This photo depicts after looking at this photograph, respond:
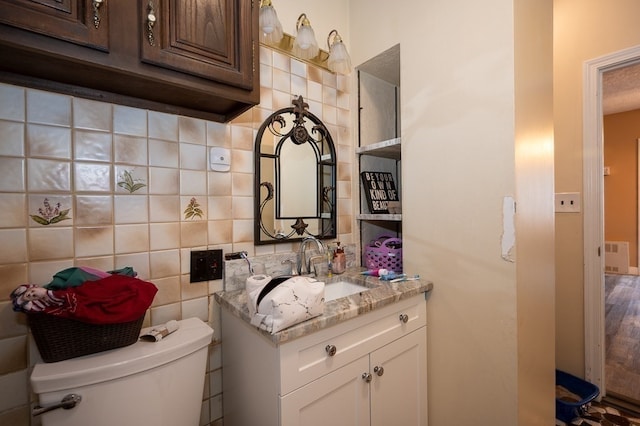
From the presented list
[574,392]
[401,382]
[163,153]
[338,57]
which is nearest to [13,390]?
[163,153]

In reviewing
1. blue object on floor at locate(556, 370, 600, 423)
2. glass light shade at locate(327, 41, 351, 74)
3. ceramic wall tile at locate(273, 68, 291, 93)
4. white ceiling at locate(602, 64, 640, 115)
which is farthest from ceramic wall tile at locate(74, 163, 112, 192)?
white ceiling at locate(602, 64, 640, 115)

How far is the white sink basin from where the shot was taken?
1.32m

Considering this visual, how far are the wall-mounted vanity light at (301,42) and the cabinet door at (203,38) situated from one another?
230mm

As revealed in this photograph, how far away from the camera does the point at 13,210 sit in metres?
Answer: 0.80

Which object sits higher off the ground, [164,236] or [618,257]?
[164,236]

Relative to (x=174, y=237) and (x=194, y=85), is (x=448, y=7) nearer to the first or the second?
(x=194, y=85)

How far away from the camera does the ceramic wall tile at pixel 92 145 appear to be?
2.90ft

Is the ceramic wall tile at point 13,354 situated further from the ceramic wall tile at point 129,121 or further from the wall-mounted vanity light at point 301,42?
the wall-mounted vanity light at point 301,42

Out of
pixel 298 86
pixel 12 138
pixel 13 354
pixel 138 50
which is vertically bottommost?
pixel 13 354

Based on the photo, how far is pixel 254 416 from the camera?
3.02ft

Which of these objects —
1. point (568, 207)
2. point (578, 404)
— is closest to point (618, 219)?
point (568, 207)

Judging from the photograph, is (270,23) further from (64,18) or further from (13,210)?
(13,210)

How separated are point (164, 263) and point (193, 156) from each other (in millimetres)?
422

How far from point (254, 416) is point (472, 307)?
905mm
